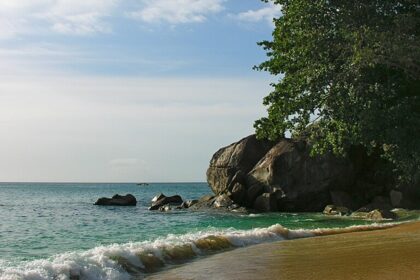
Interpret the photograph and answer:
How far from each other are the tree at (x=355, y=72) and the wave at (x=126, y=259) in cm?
703

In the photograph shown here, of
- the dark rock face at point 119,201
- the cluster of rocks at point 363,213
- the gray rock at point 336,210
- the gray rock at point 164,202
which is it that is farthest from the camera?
the dark rock face at point 119,201

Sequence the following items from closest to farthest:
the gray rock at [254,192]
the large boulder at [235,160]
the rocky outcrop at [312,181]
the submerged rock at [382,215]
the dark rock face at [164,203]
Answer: the submerged rock at [382,215], the rocky outcrop at [312,181], the gray rock at [254,192], the large boulder at [235,160], the dark rock face at [164,203]

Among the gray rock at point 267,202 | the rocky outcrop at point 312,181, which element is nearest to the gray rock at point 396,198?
the rocky outcrop at point 312,181

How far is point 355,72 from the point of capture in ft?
75.2

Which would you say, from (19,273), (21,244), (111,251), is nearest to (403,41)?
(111,251)

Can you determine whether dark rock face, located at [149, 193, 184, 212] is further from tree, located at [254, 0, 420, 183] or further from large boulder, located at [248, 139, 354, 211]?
tree, located at [254, 0, 420, 183]

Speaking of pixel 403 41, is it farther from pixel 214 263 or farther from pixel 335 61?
pixel 214 263

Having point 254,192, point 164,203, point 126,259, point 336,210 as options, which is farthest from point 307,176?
point 126,259

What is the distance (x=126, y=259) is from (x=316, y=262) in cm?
529

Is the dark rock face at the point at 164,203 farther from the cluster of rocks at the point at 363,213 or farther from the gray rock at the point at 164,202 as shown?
the cluster of rocks at the point at 363,213

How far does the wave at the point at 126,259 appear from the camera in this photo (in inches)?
489

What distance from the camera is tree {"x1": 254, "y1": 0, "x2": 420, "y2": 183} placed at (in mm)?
21672

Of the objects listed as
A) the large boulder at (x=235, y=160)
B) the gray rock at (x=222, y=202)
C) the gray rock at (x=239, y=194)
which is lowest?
the gray rock at (x=222, y=202)

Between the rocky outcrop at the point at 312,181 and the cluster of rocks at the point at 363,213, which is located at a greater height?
the rocky outcrop at the point at 312,181
